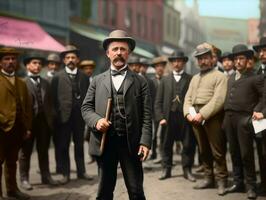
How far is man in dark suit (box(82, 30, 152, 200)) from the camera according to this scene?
4090 millimetres

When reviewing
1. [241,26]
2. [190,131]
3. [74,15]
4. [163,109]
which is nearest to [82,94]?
[163,109]

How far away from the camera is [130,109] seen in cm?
408

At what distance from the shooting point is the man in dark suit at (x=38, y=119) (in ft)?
22.0

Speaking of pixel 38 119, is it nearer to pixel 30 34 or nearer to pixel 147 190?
pixel 147 190

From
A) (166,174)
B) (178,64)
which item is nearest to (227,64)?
(178,64)

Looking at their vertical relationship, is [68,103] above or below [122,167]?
above

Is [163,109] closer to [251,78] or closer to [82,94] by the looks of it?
[82,94]

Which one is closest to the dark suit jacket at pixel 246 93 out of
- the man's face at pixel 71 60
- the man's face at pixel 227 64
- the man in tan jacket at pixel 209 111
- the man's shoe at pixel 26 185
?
the man in tan jacket at pixel 209 111

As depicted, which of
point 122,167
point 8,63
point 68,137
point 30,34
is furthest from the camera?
point 30,34

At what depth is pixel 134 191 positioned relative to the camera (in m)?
4.13

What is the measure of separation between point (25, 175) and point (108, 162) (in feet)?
9.73

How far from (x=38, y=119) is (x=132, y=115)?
3.19 meters

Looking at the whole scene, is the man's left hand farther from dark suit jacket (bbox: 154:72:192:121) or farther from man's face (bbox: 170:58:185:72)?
man's face (bbox: 170:58:185:72)

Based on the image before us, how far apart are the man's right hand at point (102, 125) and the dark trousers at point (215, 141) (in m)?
2.59
